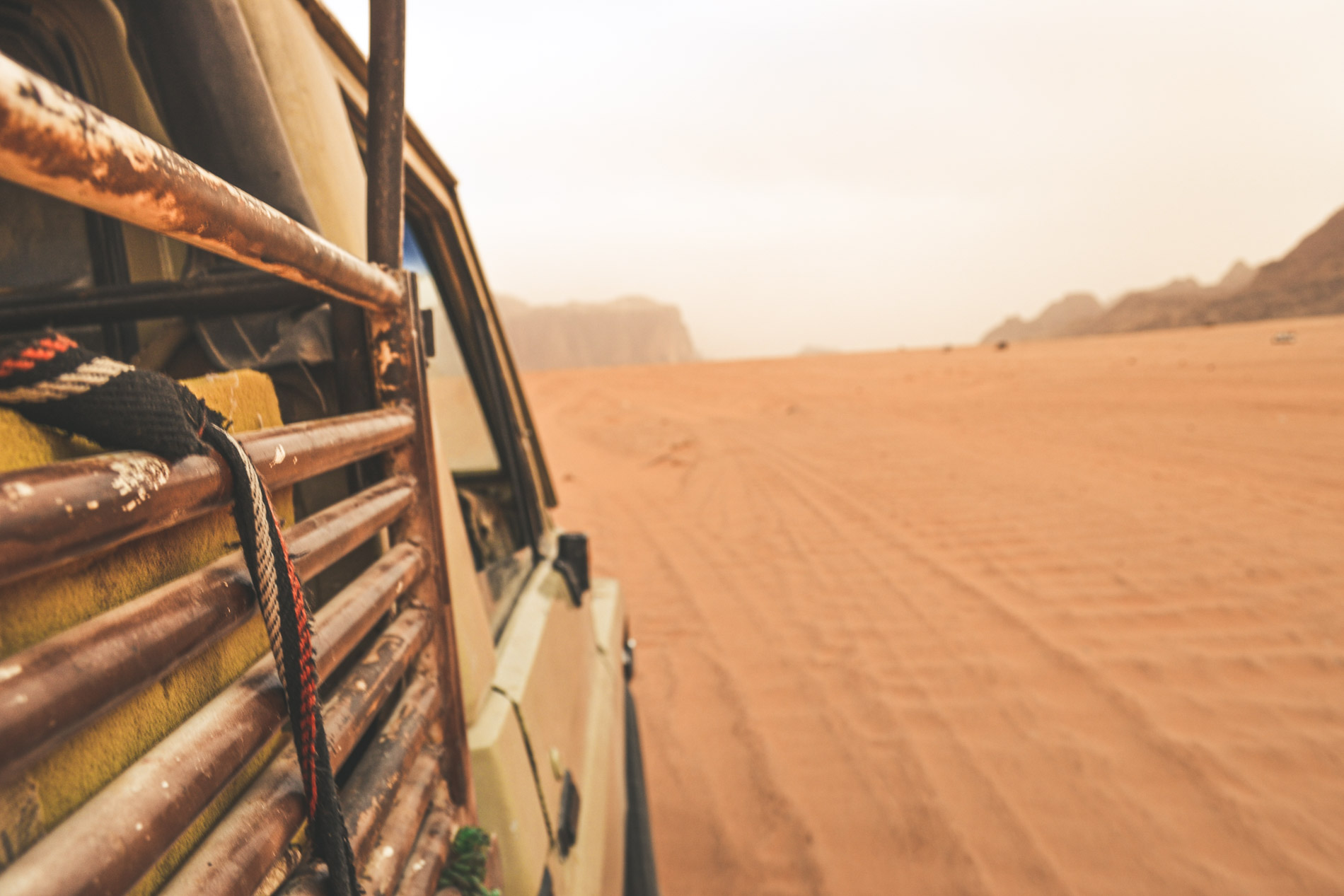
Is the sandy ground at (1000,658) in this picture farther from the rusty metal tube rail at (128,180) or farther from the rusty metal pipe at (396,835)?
the rusty metal tube rail at (128,180)

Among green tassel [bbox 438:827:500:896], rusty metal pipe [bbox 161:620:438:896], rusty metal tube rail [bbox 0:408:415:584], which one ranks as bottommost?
green tassel [bbox 438:827:500:896]

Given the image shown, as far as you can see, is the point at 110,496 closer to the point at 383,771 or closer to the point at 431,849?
the point at 383,771

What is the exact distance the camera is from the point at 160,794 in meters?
0.43

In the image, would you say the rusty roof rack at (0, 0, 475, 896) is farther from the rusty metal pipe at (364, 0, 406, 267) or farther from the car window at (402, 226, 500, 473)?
the car window at (402, 226, 500, 473)

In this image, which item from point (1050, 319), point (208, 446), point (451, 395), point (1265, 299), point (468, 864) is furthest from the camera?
point (1050, 319)

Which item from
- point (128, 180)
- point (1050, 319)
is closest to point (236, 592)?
point (128, 180)

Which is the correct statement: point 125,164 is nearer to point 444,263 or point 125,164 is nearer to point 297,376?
point 297,376

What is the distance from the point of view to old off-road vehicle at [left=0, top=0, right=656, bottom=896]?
393 millimetres

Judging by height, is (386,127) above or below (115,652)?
above

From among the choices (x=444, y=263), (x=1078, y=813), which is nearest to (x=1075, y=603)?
(x=1078, y=813)

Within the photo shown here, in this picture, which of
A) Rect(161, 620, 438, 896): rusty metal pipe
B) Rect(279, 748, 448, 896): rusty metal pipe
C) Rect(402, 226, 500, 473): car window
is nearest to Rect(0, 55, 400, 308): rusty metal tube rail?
Rect(161, 620, 438, 896): rusty metal pipe

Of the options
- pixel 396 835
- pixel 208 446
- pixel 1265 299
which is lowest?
pixel 396 835

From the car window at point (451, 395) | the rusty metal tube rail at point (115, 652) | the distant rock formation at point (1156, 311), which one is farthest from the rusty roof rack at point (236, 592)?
the distant rock formation at point (1156, 311)

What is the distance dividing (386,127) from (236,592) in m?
0.62
